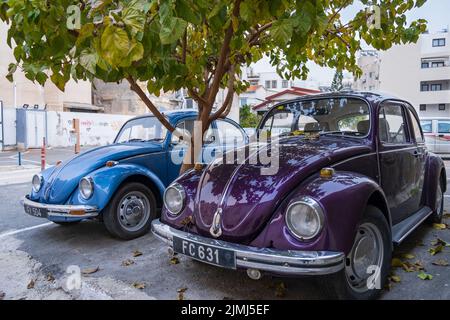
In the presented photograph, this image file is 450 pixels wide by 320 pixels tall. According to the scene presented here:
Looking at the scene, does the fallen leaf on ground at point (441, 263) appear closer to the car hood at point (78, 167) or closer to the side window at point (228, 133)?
the side window at point (228, 133)

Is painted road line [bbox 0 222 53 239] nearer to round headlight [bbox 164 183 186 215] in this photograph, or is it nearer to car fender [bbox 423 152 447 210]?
round headlight [bbox 164 183 186 215]

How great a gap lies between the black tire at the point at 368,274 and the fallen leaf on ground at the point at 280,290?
0.42 meters

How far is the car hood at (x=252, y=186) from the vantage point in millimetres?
2762

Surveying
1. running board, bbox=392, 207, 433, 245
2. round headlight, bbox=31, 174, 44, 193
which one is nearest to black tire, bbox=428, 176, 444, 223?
running board, bbox=392, 207, 433, 245

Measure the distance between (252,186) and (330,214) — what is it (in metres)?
0.68

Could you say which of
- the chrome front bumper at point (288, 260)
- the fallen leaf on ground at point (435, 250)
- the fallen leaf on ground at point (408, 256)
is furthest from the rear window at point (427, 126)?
the chrome front bumper at point (288, 260)

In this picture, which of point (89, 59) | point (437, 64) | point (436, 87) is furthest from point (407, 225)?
point (437, 64)

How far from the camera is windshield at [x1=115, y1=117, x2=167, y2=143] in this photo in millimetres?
5578

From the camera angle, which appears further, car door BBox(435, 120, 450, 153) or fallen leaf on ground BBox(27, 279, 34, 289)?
car door BBox(435, 120, 450, 153)

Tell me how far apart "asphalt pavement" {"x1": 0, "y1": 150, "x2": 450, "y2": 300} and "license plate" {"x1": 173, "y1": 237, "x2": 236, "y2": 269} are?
1.52 feet

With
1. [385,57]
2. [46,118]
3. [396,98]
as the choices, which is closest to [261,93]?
[385,57]

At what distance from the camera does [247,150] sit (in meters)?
3.74

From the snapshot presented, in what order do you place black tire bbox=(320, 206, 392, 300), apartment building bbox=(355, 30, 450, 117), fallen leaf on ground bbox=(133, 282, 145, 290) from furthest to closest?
apartment building bbox=(355, 30, 450, 117) < fallen leaf on ground bbox=(133, 282, 145, 290) < black tire bbox=(320, 206, 392, 300)
